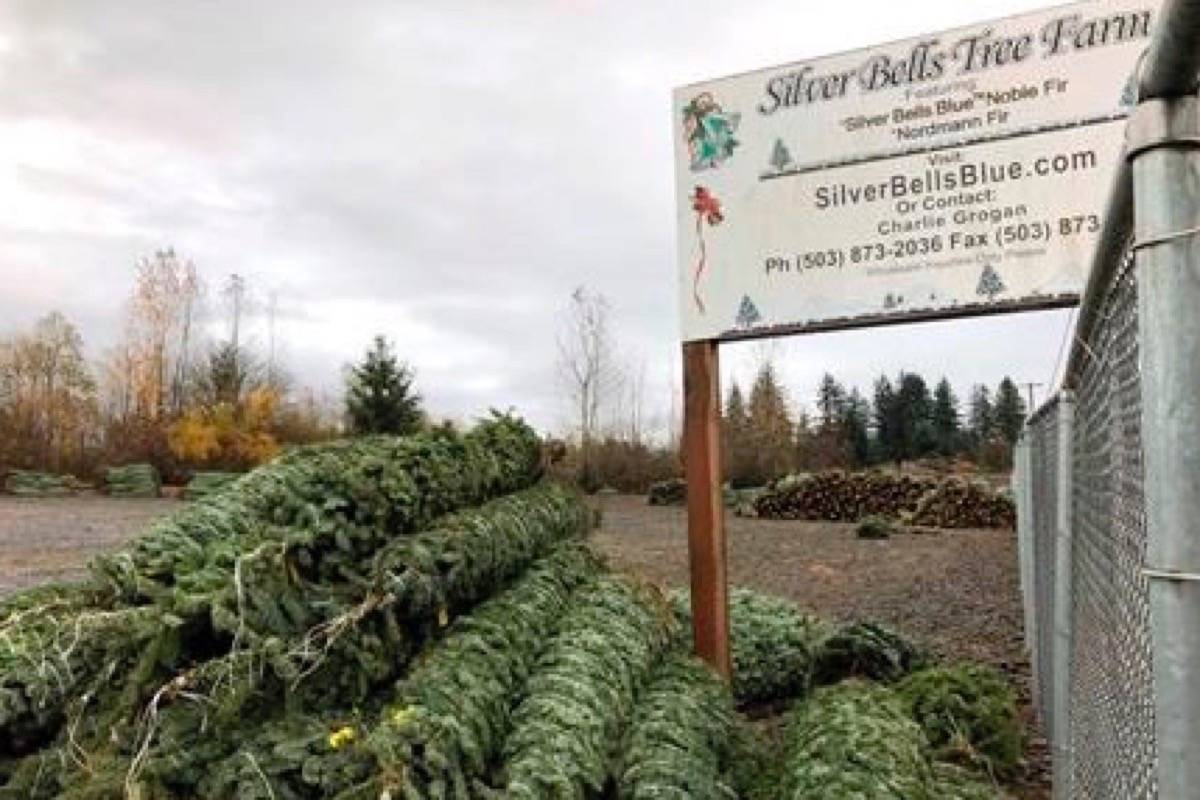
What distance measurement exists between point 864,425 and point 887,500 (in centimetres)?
1169

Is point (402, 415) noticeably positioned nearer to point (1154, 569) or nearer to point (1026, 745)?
point (1026, 745)

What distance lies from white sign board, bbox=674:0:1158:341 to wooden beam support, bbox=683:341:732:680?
19cm

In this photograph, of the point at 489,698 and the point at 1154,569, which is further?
the point at 489,698

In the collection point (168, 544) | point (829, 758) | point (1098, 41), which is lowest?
point (829, 758)

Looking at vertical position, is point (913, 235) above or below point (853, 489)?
above

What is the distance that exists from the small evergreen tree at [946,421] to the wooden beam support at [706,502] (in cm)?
2594

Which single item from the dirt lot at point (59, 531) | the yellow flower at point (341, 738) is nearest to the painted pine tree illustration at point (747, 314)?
the yellow flower at point (341, 738)

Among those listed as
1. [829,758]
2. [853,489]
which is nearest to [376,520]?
[829,758]

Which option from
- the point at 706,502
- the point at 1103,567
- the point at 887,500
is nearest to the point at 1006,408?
the point at 887,500

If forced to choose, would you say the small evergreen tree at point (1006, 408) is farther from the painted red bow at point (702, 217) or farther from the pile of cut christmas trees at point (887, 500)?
the painted red bow at point (702, 217)

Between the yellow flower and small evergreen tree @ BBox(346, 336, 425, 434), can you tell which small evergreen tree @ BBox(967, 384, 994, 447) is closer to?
small evergreen tree @ BBox(346, 336, 425, 434)

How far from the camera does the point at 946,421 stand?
31484mm

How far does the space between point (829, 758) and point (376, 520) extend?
1.49m

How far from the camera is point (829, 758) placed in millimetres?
3318
